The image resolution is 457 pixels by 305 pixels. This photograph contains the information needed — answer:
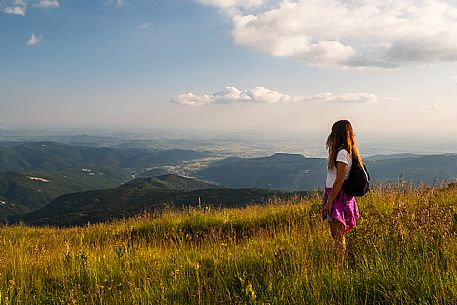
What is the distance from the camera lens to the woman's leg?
4.13 m

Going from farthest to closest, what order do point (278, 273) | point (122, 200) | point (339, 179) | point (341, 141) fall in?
1. point (122, 200)
2. point (341, 141)
3. point (339, 179)
4. point (278, 273)

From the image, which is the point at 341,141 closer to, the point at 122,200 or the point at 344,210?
the point at 344,210

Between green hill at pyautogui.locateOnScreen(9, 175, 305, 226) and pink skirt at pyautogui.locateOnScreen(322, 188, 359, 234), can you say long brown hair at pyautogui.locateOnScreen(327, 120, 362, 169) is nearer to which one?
pink skirt at pyautogui.locateOnScreen(322, 188, 359, 234)

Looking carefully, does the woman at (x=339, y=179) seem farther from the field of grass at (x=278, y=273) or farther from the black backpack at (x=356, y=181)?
the field of grass at (x=278, y=273)

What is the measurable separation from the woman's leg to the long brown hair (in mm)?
904

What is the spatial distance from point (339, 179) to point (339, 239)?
35.8 inches

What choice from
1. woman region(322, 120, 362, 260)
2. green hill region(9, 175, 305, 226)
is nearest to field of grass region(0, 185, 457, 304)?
woman region(322, 120, 362, 260)

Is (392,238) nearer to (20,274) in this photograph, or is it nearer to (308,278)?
(308,278)

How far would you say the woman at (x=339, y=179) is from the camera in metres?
5.08

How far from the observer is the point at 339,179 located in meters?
5.07

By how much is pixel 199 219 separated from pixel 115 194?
182193 millimetres

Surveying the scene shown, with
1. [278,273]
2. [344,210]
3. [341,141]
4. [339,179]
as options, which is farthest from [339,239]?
[341,141]

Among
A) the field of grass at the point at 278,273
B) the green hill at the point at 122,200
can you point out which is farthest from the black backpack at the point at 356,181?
the green hill at the point at 122,200

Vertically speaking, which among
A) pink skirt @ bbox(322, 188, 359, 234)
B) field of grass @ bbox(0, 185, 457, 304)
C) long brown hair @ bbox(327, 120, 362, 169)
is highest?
long brown hair @ bbox(327, 120, 362, 169)
